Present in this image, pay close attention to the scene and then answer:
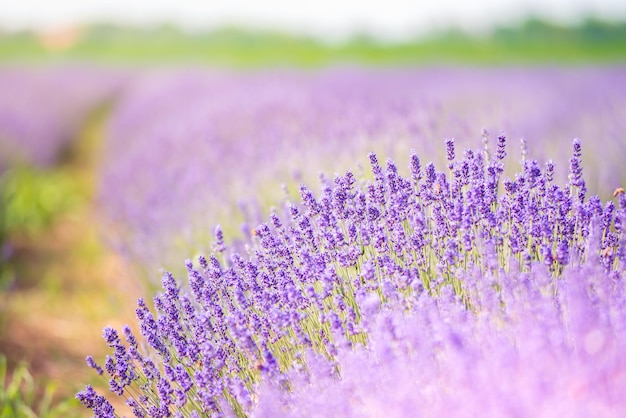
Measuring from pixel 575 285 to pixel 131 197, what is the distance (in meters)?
3.64

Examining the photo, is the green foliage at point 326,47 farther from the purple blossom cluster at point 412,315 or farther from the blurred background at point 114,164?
the purple blossom cluster at point 412,315

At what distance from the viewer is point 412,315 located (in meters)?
1.50

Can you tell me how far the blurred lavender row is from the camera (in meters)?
6.74

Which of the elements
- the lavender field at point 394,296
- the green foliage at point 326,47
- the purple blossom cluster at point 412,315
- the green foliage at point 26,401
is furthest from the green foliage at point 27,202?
the green foliage at point 326,47

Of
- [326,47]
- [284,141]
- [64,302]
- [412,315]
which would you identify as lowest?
[64,302]

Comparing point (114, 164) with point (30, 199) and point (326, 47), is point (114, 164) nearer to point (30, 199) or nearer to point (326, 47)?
point (30, 199)

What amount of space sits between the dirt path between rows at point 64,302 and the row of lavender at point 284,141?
373 mm

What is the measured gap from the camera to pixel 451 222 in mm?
1748

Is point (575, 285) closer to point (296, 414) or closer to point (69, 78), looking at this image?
point (296, 414)

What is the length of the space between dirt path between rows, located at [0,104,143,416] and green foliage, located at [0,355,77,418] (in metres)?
0.08

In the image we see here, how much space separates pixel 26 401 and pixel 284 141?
1.94 meters

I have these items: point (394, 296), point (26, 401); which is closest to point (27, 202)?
point (26, 401)

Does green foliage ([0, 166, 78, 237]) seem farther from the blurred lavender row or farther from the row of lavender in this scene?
the row of lavender

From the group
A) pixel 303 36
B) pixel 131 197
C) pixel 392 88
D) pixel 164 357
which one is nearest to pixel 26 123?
pixel 131 197
